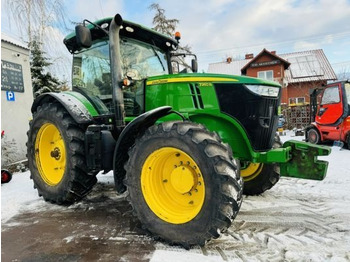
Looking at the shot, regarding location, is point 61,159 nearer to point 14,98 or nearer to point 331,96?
point 14,98

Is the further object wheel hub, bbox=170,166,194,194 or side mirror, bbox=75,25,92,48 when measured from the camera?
side mirror, bbox=75,25,92,48

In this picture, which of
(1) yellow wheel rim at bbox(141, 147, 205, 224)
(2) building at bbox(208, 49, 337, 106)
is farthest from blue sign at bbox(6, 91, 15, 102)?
(2) building at bbox(208, 49, 337, 106)

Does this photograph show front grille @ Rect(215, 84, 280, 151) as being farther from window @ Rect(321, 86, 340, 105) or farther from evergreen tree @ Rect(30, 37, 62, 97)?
evergreen tree @ Rect(30, 37, 62, 97)

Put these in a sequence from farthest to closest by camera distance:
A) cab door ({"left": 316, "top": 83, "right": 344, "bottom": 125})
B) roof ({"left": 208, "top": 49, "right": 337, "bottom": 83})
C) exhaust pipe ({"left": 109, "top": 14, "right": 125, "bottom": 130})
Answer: roof ({"left": 208, "top": 49, "right": 337, "bottom": 83}) < cab door ({"left": 316, "top": 83, "right": 344, "bottom": 125}) < exhaust pipe ({"left": 109, "top": 14, "right": 125, "bottom": 130})

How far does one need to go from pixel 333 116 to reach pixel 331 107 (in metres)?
0.31

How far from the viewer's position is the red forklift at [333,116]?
8.66m

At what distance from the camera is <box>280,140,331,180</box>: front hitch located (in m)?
3.19

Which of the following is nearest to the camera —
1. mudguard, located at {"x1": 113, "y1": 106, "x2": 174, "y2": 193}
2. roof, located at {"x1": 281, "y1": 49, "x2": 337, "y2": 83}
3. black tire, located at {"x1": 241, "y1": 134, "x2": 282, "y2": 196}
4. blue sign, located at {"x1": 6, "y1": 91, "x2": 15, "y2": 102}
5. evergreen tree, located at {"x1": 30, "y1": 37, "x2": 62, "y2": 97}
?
mudguard, located at {"x1": 113, "y1": 106, "x2": 174, "y2": 193}

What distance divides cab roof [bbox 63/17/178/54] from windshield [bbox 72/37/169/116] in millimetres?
77

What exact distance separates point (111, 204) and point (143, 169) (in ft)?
4.90

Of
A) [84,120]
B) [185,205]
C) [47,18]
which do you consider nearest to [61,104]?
[84,120]

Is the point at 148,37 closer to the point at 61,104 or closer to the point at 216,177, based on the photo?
the point at 61,104

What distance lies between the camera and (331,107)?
9086 millimetres

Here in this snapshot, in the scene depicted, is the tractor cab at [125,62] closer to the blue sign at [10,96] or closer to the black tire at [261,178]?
the black tire at [261,178]
